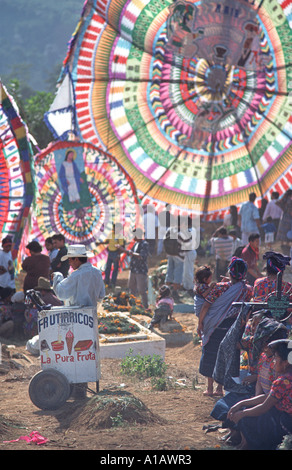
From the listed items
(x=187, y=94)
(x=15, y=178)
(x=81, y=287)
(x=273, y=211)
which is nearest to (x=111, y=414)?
(x=81, y=287)

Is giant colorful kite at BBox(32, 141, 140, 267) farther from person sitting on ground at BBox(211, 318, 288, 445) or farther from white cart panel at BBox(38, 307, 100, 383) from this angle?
person sitting on ground at BBox(211, 318, 288, 445)

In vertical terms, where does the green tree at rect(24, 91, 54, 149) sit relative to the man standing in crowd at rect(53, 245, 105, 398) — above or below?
above

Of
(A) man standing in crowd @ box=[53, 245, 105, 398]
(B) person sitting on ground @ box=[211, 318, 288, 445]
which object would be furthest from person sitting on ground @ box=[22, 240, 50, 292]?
(B) person sitting on ground @ box=[211, 318, 288, 445]

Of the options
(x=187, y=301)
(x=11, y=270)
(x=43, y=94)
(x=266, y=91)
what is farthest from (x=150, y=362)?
(x=43, y=94)

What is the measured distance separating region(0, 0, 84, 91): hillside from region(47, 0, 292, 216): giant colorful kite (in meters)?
99.3

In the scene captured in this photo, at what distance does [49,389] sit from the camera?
7.52m

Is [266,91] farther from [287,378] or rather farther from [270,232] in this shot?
[287,378]

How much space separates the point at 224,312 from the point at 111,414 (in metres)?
1.69

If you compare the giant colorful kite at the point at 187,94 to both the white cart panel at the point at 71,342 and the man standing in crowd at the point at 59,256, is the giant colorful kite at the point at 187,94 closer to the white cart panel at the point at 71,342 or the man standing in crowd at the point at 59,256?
the man standing in crowd at the point at 59,256

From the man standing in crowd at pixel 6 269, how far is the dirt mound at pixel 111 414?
4467 mm

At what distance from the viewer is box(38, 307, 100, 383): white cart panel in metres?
7.46

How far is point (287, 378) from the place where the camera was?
558 centimetres

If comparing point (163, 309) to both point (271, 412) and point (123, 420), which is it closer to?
point (123, 420)

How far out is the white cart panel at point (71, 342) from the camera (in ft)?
24.5
